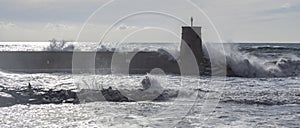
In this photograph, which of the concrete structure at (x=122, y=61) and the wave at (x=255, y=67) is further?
the wave at (x=255, y=67)

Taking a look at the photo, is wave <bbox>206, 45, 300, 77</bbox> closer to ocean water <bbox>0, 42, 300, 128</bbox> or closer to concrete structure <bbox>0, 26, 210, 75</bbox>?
concrete structure <bbox>0, 26, 210, 75</bbox>

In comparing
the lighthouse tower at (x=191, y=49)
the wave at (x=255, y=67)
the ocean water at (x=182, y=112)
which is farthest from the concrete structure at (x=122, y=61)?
the ocean water at (x=182, y=112)

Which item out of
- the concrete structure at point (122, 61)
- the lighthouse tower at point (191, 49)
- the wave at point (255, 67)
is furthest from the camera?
the wave at point (255, 67)

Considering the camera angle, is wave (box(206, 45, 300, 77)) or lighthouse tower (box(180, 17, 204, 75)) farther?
wave (box(206, 45, 300, 77))

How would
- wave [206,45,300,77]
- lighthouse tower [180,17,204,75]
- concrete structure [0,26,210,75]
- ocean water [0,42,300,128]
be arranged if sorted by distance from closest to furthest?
1. ocean water [0,42,300,128]
2. lighthouse tower [180,17,204,75]
3. concrete structure [0,26,210,75]
4. wave [206,45,300,77]

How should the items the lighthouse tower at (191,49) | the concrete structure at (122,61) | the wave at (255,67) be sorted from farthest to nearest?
the wave at (255,67), the concrete structure at (122,61), the lighthouse tower at (191,49)

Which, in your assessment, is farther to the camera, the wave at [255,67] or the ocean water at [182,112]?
the wave at [255,67]

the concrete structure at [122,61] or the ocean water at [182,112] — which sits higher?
the concrete structure at [122,61]

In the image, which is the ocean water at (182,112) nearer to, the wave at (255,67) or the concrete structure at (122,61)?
the concrete structure at (122,61)

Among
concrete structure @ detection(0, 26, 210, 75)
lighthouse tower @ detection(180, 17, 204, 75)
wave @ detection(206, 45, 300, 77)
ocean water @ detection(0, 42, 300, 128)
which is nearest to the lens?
ocean water @ detection(0, 42, 300, 128)

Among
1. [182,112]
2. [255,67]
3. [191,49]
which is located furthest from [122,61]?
[182,112]

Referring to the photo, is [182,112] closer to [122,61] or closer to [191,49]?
[191,49]

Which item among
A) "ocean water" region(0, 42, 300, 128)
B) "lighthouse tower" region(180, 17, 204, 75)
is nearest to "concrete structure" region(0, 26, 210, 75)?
"lighthouse tower" region(180, 17, 204, 75)

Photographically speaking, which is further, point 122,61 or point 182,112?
point 122,61
